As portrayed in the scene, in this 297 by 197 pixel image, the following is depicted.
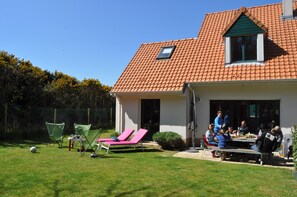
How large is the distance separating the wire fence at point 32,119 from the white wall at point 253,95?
10.6 metres

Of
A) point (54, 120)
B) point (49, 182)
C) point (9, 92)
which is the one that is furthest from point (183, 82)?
point (9, 92)

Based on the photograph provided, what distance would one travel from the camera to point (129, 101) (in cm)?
1633

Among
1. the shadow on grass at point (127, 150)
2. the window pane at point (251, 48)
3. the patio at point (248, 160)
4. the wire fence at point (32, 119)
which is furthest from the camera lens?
the wire fence at point (32, 119)

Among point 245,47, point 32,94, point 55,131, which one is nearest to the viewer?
point 55,131

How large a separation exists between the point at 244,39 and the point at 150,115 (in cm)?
640

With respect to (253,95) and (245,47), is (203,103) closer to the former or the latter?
(253,95)

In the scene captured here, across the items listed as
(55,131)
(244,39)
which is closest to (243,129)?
(244,39)

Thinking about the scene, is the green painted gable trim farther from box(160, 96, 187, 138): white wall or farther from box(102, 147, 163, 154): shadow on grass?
box(102, 147, 163, 154): shadow on grass

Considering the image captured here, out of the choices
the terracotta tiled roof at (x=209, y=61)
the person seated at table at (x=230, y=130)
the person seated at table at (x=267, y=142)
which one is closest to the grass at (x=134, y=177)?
the person seated at table at (x=267, y=142)

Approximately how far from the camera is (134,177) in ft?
26.3

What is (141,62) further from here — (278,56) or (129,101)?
(278,56)

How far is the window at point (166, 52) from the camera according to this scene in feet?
56.7

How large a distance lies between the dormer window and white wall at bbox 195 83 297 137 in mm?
1523

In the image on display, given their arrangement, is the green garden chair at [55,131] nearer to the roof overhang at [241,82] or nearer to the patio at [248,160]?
the patio at [248,160]
